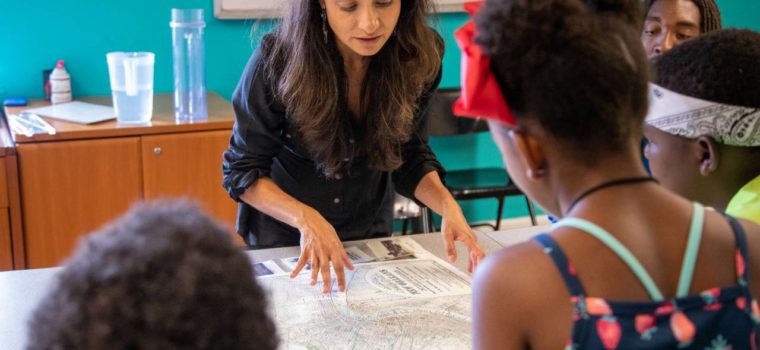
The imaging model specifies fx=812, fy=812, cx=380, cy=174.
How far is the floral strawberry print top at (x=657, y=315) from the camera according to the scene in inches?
31.8

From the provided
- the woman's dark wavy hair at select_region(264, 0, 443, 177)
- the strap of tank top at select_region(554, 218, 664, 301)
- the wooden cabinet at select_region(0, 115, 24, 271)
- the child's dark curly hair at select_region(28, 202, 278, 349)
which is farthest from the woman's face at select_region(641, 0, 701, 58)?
the wooden cabinet at select_region(0, 115, 24, 271)

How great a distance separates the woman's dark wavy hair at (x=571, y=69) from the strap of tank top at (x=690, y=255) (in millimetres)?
115

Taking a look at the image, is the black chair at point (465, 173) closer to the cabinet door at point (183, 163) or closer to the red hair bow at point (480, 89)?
the cabinet door at point (183, 163)

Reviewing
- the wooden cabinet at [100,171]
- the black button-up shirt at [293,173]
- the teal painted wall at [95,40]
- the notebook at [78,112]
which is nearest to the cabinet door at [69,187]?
the wooden cabinet at [100,171]

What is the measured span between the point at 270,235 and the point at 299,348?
63cm

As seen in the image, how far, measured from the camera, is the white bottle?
2951mm

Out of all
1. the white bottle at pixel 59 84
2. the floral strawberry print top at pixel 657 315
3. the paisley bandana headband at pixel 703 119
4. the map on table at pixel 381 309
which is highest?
the paisley bandana headband at pixel 703 119

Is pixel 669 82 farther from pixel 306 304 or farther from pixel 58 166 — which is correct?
pixel 58 166

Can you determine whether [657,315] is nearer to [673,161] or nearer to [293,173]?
[673,161]

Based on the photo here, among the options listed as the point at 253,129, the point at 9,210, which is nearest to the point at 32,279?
the point at 253,129

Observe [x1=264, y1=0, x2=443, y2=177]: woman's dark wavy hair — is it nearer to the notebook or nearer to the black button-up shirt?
the black button-up shirt

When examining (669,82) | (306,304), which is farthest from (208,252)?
(306,304)

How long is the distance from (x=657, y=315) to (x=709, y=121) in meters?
0.39

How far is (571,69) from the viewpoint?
790 millimetres
